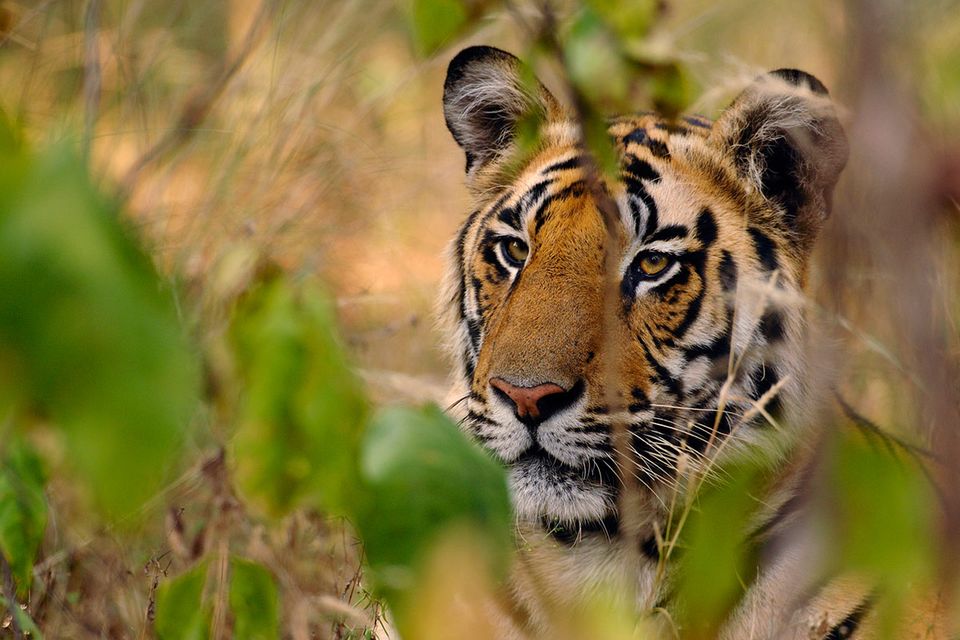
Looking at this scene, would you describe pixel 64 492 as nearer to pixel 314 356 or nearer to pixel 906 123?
pixel 314 356

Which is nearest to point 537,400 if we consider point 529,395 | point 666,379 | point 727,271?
point 529,395

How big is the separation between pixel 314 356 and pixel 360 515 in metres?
0.15

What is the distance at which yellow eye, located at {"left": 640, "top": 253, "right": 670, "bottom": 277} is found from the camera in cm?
231

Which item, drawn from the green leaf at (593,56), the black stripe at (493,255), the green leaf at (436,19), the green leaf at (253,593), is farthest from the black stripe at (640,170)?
the green leaf at (253,593)

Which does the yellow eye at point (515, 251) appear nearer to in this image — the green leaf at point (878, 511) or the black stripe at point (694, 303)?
the black stripe at point (694, 303)

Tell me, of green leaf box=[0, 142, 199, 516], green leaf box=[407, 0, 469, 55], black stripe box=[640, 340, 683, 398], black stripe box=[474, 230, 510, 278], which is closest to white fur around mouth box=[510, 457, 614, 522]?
black stripe box=[640, 340, 683, 398]

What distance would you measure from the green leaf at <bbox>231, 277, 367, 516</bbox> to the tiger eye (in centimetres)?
160

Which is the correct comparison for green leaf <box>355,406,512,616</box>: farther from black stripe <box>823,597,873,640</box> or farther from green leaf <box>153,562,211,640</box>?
black stripe <box>823,597,873,640</box>

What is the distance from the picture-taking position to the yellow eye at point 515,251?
2.46 metres

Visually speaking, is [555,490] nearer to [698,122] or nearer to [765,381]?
[765,381]

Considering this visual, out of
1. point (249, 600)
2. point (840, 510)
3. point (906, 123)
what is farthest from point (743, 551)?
point (906, 123)

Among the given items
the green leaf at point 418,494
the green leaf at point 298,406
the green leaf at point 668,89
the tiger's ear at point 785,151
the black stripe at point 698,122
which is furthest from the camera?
the black stripe at point 698,122

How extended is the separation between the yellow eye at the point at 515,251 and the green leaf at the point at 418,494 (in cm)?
177

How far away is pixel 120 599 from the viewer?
7.24 feet
